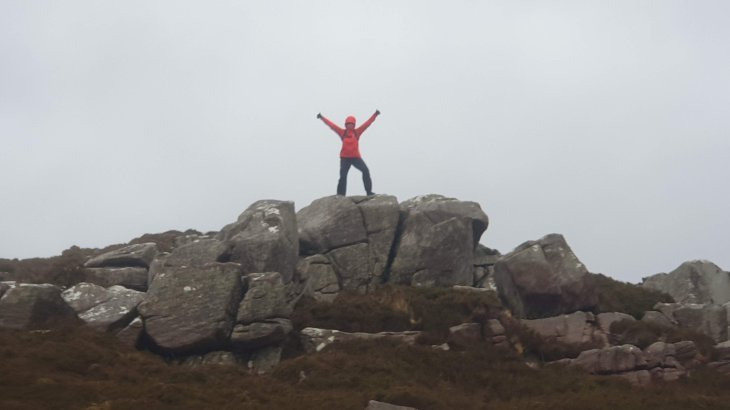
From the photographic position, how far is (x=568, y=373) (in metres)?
27.5

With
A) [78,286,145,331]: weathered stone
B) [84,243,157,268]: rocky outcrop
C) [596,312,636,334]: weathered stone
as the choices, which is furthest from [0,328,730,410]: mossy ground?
[84,243,157,268]: rocky outcrop

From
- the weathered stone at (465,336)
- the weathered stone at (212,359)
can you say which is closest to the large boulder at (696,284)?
the weathered stone at (465,336)

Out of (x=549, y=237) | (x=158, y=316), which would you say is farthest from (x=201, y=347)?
(x=549, y=237)

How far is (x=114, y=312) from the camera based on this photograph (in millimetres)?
29016

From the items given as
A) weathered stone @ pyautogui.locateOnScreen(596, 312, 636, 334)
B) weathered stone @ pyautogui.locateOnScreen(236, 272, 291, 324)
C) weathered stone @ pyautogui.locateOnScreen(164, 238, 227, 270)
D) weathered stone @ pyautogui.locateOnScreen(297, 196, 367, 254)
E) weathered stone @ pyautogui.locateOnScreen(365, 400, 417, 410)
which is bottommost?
weathered stone @ pyautogui.locateOnScreen(365, 400, 417, 410)

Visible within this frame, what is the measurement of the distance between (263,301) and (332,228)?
27.3 feet

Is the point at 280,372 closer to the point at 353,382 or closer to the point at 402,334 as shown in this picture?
the point at 353,382

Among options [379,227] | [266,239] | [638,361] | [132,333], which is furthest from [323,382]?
[379,227]

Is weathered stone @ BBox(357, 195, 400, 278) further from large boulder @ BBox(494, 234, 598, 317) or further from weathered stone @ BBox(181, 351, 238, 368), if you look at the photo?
weathered stone @ BBox(181, 351, 238, 368)

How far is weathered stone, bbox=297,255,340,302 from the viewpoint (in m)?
34.3

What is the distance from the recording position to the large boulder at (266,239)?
33281mm

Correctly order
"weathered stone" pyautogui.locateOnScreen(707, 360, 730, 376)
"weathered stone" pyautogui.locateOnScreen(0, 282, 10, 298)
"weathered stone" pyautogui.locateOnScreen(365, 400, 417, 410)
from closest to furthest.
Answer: "weathered stone" pyautogui.locateOnScreen(365, 400, 417, 410), "weathered stone" pyautogui.locateOnScreen(707, 360, 730, 376), "weathered stone" pyautogui.locateOnScreen(0, 282, 10, 298)

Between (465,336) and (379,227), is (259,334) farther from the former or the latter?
(379,227)

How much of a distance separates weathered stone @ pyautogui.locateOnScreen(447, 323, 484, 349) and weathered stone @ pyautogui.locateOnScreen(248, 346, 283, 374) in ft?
20.1
